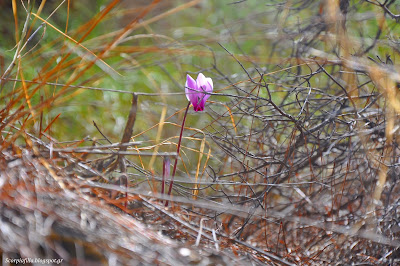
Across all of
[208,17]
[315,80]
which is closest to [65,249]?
[315,80]

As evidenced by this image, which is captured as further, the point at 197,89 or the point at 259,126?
the point at 259,126

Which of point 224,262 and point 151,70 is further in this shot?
point 151,70

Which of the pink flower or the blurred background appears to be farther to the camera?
the pink flower

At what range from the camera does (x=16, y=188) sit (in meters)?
0.53

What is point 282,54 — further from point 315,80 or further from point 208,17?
point 208,17

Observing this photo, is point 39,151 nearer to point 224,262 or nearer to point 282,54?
point 224,262

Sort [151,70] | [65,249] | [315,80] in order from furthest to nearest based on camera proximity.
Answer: [151,70], [315,80], [65,249]

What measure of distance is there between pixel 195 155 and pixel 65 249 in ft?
3.88

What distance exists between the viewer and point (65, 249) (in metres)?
0.47

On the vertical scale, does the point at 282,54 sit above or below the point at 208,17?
below

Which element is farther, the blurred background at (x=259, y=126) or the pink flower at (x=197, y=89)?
the pink flower at (x=197, y=89)

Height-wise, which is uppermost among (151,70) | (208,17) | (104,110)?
(208,17)

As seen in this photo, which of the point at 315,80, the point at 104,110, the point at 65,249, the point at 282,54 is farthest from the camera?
the point at 104,110

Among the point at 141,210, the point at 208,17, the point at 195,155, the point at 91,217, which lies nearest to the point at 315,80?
the point at 195,155
